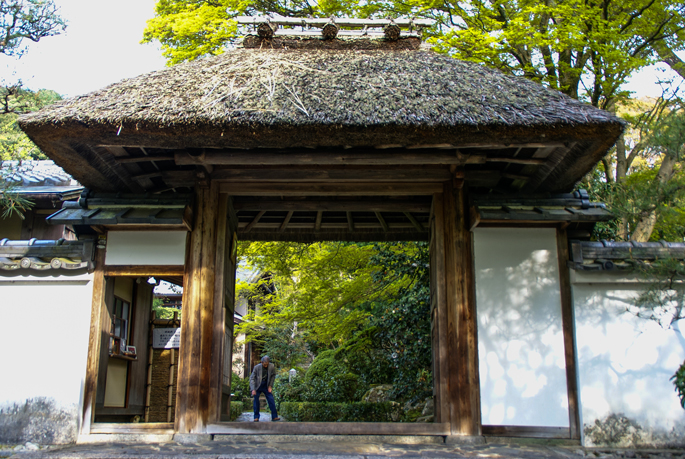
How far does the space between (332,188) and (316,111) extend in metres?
1.50

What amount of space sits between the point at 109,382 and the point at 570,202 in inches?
246

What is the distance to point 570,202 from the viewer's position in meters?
5.73

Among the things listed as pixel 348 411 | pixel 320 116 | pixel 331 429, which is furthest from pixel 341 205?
pixel 348 411

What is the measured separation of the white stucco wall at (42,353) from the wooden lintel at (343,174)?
2130 mm

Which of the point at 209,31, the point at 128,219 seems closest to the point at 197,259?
the point at 128,219

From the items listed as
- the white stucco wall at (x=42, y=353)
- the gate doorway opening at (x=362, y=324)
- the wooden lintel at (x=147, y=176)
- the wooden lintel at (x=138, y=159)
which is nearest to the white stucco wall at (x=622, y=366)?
the gate doorway opening at (x=362, y=324)

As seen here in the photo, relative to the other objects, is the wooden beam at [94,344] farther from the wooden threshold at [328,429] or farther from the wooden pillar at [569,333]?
the wooden pillar at [569,333]

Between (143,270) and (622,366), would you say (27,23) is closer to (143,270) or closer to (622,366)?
(143,270)

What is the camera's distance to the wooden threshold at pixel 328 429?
5.30m

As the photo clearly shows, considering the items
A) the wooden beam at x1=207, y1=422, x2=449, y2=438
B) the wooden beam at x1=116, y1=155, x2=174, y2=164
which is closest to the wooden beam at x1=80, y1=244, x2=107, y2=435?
the wooden beam at x1=116, y1=155, x2=174, y2=164

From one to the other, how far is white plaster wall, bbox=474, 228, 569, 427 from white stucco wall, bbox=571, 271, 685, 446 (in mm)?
238

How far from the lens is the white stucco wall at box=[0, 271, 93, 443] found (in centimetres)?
536

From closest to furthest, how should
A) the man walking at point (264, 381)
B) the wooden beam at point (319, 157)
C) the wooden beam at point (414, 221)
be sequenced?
1. the wooden beam at point (319, 157)
2. the wooden beam at point (414, 221)
3. the man walking at point (264, 381)

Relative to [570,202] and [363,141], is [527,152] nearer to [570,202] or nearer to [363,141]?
[570,202]
